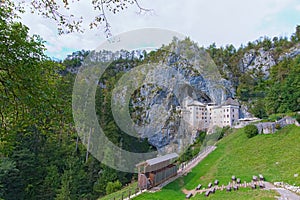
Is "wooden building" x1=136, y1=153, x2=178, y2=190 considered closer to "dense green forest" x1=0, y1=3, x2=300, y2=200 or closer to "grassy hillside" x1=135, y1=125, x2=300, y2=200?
"grassy hillside" x1=135, y1=125, x2=300, y2=200

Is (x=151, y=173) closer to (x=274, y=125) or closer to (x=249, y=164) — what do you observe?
(x=249, y=164)

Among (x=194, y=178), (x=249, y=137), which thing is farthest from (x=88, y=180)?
(x=249, y=137)

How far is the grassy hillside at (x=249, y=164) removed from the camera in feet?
52.4

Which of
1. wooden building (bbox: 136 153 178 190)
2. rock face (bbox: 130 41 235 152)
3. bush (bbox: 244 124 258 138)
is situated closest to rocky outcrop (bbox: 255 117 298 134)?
bush (bbox: 244 124 258 138)

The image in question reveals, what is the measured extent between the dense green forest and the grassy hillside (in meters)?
9.06

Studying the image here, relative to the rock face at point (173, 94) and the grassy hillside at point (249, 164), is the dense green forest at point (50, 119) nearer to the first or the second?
the rock face at point (173, 94)

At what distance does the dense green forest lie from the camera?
4457 mm

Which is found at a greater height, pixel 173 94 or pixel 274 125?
pixel 173 94

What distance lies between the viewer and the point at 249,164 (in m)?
20.0

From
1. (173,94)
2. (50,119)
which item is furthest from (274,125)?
(173,94)

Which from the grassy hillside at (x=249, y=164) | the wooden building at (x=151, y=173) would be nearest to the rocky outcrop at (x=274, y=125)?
the grassy hillside at (x=249, y=164)

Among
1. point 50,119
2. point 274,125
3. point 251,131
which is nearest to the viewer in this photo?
point 50,119

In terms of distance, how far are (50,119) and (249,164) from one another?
18.0m

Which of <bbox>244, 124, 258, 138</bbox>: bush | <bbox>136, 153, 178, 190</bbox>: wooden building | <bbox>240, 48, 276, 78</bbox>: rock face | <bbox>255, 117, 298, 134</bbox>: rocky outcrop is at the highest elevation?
<bbox>240, 48, 276, 78</bbox>: rock face
